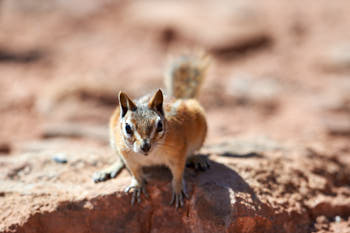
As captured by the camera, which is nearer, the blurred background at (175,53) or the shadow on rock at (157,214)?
the shadow on rock at (157,214)

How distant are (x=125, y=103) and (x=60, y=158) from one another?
141 cm

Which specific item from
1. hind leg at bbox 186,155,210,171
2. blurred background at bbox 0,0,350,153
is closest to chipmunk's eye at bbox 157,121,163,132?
hind leg at bbox 186,155,210,171

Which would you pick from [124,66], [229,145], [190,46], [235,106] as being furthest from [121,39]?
[229,145]

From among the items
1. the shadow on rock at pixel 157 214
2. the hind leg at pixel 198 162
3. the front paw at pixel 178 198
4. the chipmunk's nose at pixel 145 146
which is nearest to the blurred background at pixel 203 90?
the shadow on rock at pixel 157 214

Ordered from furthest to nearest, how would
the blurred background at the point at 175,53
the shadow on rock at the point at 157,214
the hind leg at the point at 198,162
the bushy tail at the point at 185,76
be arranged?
the blurred background at the point at 175,53 → the bushy tail at the point at 185,76 → the hind leg at the point at 198,162 → the shadow on rock at the point at 157,214

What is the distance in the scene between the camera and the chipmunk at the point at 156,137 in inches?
131

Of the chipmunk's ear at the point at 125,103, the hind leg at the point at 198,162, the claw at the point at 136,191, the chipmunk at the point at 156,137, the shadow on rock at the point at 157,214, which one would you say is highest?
the chipmunk's ear at the point at 125,103

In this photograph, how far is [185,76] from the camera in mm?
4961

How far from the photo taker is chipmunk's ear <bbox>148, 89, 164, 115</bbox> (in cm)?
352

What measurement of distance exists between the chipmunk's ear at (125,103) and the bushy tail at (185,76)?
1.40 m

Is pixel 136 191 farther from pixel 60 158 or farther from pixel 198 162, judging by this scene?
pixel 60 158

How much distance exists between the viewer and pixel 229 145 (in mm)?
5094

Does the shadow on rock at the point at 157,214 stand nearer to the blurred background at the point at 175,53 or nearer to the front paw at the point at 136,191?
the front paw at the point at 136,191

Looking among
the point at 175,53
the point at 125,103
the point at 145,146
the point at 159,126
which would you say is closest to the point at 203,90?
the point at 175,53
